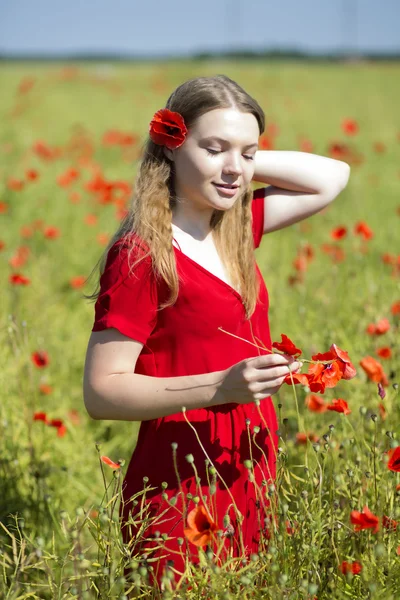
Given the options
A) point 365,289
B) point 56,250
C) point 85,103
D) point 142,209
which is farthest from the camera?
point 85,103

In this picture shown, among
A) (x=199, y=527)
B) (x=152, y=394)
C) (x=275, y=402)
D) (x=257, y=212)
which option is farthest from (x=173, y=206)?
(x=275, y=402)

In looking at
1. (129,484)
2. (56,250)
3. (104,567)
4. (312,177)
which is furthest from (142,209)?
(56,250)

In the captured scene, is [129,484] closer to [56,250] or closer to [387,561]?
[387,561]

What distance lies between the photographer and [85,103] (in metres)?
19.8

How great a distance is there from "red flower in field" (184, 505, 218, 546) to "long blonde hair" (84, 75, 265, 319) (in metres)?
0.47

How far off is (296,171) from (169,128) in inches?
15.0

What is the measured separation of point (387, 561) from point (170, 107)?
3.56 feet

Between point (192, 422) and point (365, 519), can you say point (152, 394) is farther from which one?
point (365, 519)

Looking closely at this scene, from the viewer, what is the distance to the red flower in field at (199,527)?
134 cm

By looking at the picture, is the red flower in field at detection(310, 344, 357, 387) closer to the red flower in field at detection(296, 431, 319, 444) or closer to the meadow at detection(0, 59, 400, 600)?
the meadow at detection(0, 59, 400, 600)

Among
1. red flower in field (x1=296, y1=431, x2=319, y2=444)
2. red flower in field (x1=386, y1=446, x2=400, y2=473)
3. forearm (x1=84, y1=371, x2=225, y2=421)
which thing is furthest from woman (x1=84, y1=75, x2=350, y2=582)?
red flower in field (x1=296, y1=431, x2=319, y2=444)

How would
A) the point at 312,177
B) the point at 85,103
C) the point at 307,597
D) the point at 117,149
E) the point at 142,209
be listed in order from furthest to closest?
the point at 85,103 → the point at 117,149 → the point at 312,177 → the point at 142,209 → the point at 307,597

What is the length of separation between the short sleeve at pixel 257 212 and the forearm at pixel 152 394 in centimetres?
53

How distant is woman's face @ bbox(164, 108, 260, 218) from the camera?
5.44ft
